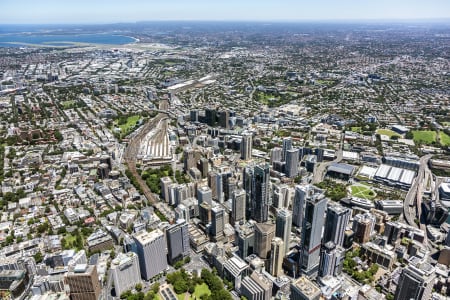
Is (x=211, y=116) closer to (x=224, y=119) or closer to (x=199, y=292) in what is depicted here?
(x=224, y=119)

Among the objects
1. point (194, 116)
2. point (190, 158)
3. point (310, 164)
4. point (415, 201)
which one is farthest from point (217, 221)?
point (194, 116)

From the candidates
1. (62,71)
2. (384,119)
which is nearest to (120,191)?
(384,119)

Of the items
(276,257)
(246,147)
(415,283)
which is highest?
(415,283)

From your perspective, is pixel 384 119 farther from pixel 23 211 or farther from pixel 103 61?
pixel 103 61

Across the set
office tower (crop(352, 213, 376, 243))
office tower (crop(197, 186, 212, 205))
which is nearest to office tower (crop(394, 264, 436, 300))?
office tower (crop(352, 213, 376, 243))

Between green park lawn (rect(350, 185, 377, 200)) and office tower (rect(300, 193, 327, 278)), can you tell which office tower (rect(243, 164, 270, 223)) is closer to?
office tower (rect(300, 193, 327, 278))

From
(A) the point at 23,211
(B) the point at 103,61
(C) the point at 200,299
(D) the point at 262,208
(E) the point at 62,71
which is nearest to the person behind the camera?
(C) the point at 200,299
